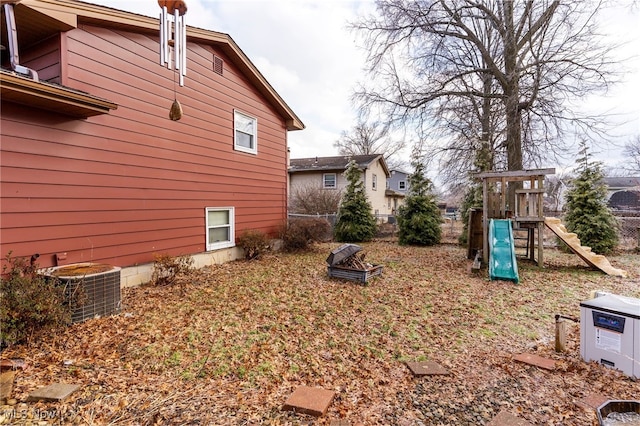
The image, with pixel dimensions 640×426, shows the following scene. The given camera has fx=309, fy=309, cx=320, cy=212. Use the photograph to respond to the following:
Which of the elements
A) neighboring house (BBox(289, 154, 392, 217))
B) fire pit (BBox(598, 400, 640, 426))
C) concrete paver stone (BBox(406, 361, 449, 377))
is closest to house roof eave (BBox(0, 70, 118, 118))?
concrete paver stone (BBox(406, 361, 449, 377))

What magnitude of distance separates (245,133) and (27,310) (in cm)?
675

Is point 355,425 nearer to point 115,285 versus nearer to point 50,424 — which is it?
point 50,424

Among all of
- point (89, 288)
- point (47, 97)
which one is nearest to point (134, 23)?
point (47, 97)

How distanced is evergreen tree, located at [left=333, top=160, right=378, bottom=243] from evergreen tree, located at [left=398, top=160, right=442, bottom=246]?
139cm

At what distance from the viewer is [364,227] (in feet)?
43.2

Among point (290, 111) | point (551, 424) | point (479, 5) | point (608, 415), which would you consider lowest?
point (551, 424)

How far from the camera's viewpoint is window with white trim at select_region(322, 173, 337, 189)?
21438mm

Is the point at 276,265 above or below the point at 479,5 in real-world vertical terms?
below

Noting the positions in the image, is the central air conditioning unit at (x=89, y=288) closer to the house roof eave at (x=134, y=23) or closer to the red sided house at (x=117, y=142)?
the red sided house at (x=117, y=142)

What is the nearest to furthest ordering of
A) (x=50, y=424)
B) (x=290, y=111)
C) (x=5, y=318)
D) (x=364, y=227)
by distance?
(x=50, y=424) < (x=5, y=318) < (x=290, y=111) < (x=364, y=227)

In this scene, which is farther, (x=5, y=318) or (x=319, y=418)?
→ (x=5, y=318)

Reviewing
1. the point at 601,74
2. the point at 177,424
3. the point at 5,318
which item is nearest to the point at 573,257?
the point at 601,74

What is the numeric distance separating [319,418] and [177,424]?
104 centimetres

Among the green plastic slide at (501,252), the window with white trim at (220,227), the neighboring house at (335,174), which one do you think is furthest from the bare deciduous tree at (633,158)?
the window with white trim at (220,227)
